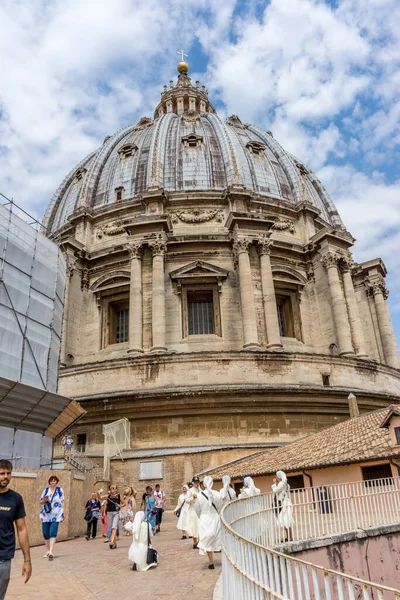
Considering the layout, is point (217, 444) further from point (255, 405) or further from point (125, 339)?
point (125, 339)

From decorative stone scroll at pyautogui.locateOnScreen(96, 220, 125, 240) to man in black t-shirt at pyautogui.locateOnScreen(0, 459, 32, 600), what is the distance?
29404 millimetres

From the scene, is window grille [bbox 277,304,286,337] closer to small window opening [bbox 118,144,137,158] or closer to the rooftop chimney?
the rooftop chimney

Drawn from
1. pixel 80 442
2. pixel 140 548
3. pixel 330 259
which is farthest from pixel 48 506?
pixel 330 259

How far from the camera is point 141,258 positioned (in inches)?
1167

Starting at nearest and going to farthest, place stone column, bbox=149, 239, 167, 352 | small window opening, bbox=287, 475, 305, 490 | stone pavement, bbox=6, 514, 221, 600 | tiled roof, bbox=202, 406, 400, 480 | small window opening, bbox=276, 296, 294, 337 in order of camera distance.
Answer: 1. stone pavement, bbox=6, 514, 221, 600
2. tiled roof, bbox=202, 406, 400, 480
3. small window opening, bbox=287, 475, 305, 490
4. stone column, bbox=149, 239, 167, 352
5. small window opening, bbox=276, 296, 294, 337

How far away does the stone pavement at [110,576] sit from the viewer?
6.71m

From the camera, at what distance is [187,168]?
36875 mm

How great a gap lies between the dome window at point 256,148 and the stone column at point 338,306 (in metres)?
12.5

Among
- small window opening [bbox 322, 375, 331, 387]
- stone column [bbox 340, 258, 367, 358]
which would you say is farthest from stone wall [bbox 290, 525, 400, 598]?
stone column [bbox 340, 258, 367, 358]

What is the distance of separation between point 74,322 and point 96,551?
69.5 ft

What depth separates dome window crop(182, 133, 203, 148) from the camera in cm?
3875

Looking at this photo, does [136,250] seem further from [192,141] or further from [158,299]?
[192,141]

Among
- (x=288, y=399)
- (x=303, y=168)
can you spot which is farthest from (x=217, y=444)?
(x=303, y=168)

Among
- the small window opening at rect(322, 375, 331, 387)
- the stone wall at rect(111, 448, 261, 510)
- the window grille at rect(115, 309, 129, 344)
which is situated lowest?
the stone wall at rect(111, 448, 261, 510)
